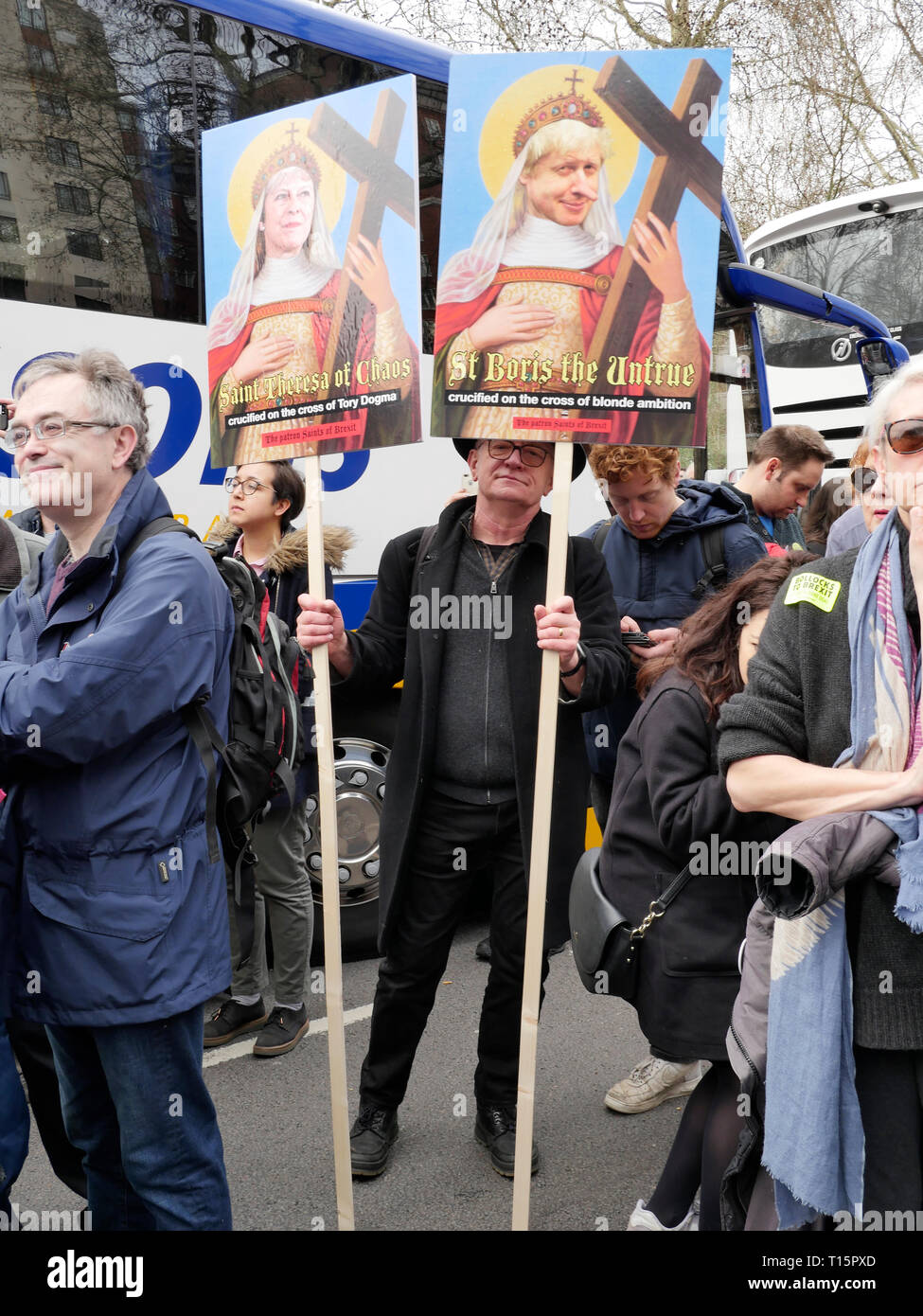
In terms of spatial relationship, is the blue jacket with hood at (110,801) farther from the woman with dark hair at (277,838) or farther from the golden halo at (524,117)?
the woman with dark hair at (277,838)

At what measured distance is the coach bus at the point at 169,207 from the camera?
3926 millimetres

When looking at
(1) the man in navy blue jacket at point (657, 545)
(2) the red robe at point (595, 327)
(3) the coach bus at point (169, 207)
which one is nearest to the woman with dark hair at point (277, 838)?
(3) the coach bus at point (169, 207)

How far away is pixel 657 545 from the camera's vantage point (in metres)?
4.12

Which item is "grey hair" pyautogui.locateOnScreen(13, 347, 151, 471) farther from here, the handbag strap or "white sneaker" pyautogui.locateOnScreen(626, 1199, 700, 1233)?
"white sneaker" pyautogui.locateOnScreen(626, 1199, 700, 1233)

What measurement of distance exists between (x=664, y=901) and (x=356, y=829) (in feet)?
7.90

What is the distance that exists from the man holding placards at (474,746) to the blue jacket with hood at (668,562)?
0.76 metres

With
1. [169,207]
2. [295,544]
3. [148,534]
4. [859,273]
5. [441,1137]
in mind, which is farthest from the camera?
[859,273]

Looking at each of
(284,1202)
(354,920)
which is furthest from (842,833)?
(354,920)

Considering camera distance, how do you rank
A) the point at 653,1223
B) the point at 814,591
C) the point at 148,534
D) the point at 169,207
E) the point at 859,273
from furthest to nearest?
the point at 859,273 → the point at 169,207 → the point at 653,1223 → the point at 148,534 → the point at 814,591

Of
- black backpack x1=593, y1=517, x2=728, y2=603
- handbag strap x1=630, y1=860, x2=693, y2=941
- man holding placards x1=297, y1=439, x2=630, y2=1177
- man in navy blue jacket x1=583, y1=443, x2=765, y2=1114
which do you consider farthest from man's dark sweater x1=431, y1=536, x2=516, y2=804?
black backpack x1=593, y1=517, x2=728, y2=603

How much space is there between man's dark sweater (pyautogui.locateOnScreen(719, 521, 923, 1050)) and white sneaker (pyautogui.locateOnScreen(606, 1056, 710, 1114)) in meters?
1.98

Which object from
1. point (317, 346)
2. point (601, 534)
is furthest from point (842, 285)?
point (317, 346)

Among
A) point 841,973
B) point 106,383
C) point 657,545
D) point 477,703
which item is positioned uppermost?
point 106,383

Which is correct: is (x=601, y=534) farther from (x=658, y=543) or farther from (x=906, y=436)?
(x=906, y=436)
